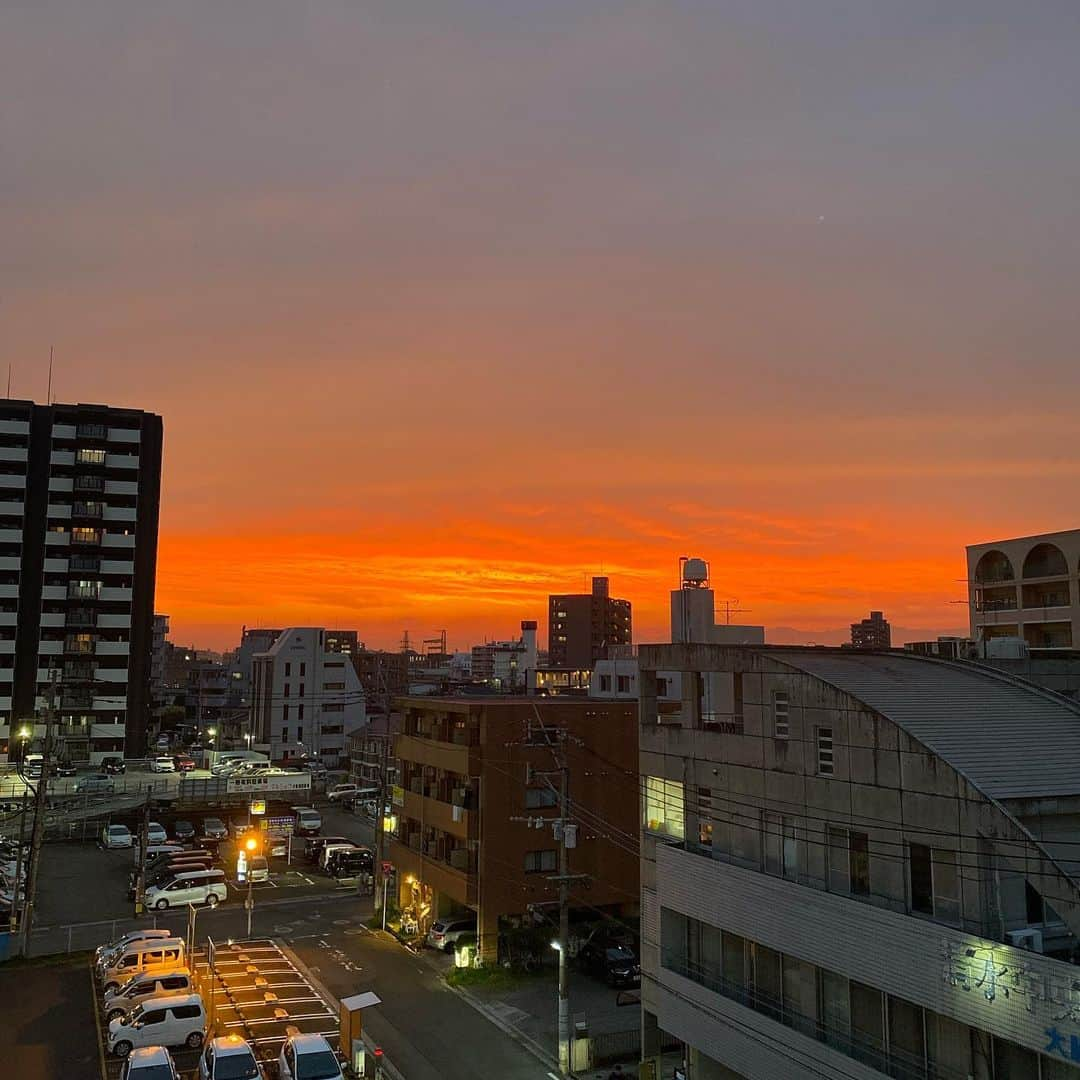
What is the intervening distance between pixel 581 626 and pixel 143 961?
148 metres

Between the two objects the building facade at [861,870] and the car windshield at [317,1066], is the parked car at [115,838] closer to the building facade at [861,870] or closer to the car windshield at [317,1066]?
the car windshield at [317,1066]

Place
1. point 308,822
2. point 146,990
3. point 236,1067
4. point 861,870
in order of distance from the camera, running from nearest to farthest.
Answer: point 861,870, point 236,1067, point 146,990, point 308,822

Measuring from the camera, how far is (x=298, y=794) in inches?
3017

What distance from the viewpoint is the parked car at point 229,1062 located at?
961 inches

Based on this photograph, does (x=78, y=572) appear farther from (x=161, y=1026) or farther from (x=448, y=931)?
(x=161, y=1026)

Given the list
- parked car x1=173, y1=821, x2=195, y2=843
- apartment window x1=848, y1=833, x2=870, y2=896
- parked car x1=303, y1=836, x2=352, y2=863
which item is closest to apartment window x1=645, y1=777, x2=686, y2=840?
apartment window x1=848, y1=833, x2=870, y2=896

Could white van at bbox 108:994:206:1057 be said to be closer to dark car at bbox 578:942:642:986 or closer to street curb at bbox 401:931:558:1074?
street curb at bbox 401:931:558:1074

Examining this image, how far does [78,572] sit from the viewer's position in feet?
273

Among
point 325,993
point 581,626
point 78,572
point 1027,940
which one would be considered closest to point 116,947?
point 325,993

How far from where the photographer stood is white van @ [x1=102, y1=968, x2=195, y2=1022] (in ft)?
98.3

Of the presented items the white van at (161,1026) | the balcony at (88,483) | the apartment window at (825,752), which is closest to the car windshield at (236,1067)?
the white van at (161,1026)

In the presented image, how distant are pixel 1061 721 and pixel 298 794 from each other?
65376mm

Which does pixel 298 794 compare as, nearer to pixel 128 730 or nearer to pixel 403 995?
pixel 128 730

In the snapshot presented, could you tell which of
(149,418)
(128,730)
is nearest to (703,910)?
(128,730)
